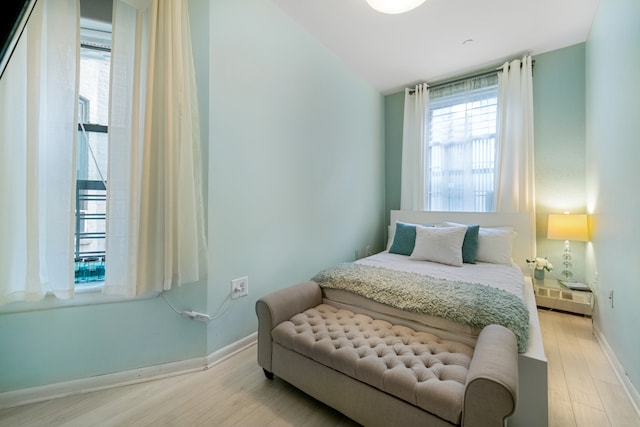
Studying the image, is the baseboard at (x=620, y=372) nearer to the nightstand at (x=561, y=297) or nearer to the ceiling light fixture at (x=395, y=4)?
the nightstand at (x=561, y=297)

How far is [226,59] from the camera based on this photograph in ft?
5.99

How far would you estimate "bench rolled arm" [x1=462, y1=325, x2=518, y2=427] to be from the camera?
886mm

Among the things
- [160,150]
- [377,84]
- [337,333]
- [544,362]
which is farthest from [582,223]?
[160,150]

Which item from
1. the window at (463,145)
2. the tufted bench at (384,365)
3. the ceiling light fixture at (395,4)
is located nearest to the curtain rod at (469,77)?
the window at (463,145)

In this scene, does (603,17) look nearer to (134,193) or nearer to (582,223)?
(582,223)

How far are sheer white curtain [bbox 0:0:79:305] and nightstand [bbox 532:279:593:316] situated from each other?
3.75m

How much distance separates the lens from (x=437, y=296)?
158 cm

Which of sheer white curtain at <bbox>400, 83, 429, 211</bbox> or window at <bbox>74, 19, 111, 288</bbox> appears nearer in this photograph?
window at <bbox>74, 19, 111, 288</bbox>

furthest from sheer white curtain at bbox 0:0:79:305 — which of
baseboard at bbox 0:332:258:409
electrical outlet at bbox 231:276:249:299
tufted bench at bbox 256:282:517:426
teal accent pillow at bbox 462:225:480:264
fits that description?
teal accent pillow at bbox 462:225:480:264

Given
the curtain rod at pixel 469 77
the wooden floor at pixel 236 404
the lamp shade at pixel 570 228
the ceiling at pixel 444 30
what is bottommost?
the wooden floor at pixel 236 404

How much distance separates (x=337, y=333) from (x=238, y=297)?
83 cm

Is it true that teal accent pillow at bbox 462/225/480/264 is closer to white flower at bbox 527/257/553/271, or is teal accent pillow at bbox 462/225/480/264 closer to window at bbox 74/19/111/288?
white flower at bbox 527/257/553/271

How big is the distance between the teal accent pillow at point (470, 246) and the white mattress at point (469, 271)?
80 mm

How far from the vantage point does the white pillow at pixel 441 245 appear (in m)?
2.51
